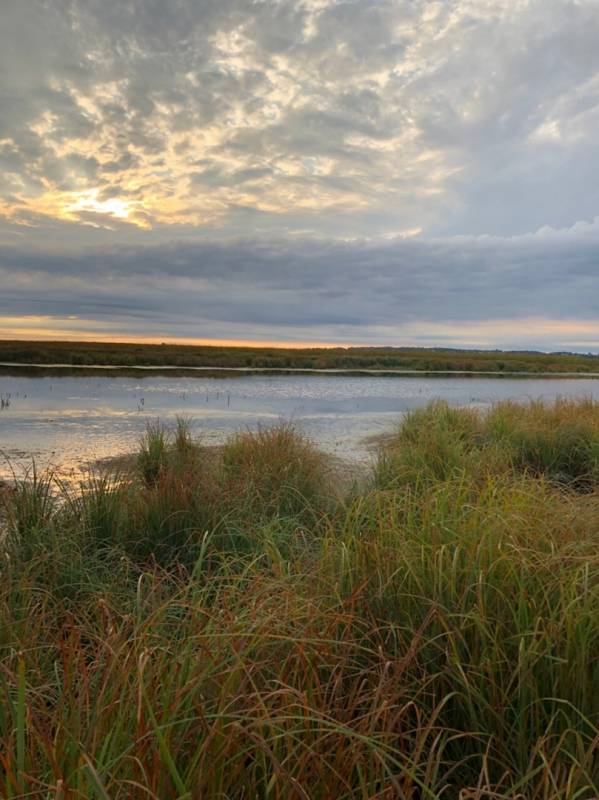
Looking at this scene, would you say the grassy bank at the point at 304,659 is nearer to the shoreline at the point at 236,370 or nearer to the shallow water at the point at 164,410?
the shallow water at the point at 164,410

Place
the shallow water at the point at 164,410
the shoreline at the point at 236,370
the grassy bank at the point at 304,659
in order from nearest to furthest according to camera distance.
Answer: the grassy bank at the point at 304,659 < the shallow water at the point at 164,410 < the shoreline at the point at 236,370

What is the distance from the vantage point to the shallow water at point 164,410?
10266 mm

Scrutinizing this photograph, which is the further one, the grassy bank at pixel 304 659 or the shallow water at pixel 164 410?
the shallow water at pixel 164 410

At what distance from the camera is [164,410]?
1599 cm

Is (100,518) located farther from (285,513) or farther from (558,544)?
(558,544)

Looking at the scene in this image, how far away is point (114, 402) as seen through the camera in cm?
1728

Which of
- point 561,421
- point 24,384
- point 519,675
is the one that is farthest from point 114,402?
point 519,675

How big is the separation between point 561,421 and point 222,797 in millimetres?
8864

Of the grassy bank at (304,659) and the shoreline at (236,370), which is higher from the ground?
the shoreline at (236,370)

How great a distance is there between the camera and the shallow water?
404 inches

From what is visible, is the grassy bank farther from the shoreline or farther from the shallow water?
the shoreline

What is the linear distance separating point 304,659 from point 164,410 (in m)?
Answer: 14.4

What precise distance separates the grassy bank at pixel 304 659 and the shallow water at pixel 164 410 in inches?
145

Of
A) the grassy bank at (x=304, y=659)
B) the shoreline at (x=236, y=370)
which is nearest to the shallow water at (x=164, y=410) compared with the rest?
the grassy bank at (x=304, y=659)
